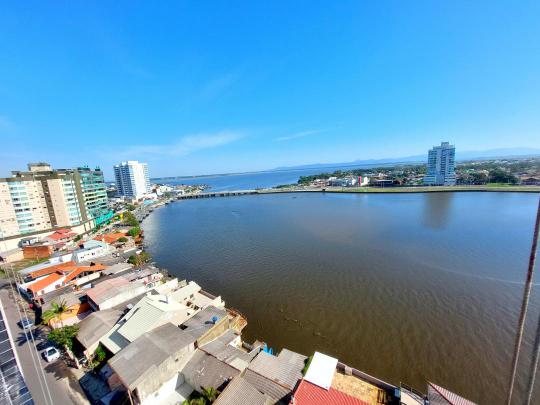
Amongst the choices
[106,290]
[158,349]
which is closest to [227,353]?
[158,349]

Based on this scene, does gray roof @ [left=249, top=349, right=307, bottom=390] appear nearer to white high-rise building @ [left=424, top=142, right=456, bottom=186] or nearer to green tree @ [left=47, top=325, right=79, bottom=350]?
green tree @ [left=47, top=325, right=79, bottom=350]

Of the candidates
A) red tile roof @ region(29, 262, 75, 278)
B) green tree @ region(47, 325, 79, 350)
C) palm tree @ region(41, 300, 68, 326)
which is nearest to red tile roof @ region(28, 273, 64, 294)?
red tile roof @ region(29, 262, 75, 278)

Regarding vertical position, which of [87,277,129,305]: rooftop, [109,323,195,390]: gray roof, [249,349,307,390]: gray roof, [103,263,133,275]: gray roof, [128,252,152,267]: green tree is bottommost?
[128,252,152,267]: green tree

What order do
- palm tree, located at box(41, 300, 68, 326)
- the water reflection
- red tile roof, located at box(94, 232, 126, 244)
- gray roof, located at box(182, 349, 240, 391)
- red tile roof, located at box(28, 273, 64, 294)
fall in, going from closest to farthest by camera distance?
gray roof, located at box(182, 349, 240, 391), palm tree, located at box(41, 300, 68, 326), red tile roof, located at box(28, 273, 64, 294), red tile roof, located at box(94, 232, 126, 244), the water reflection

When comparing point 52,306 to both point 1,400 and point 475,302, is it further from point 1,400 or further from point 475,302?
point 475,302

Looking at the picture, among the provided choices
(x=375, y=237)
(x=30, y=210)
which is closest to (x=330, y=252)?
(x=375, y=237)

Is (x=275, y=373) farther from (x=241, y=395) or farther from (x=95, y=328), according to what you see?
(x=95, y=328)
